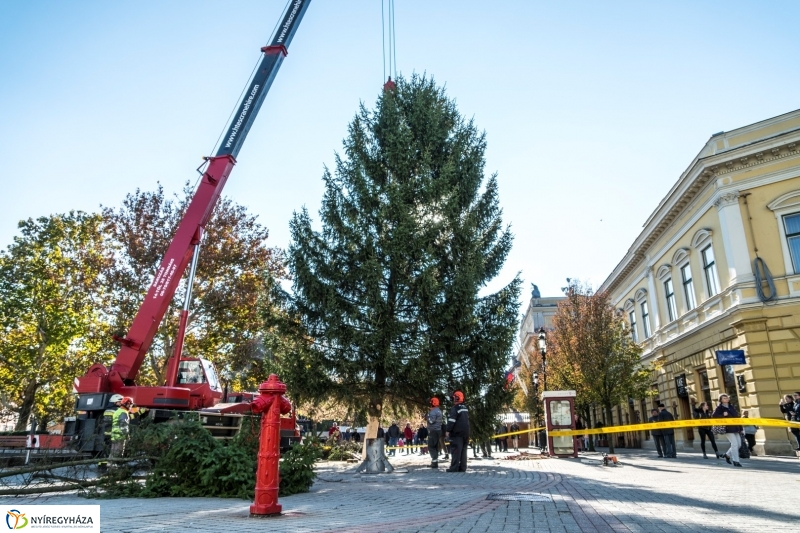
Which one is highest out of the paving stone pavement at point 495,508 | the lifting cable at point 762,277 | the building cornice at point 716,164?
the building cornice at point 716,164

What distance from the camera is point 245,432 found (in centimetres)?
899

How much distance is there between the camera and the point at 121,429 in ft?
31.9

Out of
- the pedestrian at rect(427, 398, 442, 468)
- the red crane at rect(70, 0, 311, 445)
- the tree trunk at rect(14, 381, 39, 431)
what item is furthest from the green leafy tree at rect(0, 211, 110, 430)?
the pedestrian at rect(427, 398, 442, 468)

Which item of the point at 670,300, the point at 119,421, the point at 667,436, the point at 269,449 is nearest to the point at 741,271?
the point at 667,436

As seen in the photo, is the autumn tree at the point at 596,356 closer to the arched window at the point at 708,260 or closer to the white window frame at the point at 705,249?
the white window frame at the point at 705,249

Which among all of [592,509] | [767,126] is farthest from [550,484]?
[767,126]

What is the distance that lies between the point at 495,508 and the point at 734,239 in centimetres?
Answer: 1820

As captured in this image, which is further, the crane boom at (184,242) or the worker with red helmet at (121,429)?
the crane boom at (184,242)

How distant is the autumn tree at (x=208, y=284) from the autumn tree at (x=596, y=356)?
14404mm

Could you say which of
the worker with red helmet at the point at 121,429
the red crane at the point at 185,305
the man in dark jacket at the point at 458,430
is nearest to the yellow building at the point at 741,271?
the man in dark jacket at the point at 458,430

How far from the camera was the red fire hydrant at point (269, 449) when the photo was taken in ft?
19.9

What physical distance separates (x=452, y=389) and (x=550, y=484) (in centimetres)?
484

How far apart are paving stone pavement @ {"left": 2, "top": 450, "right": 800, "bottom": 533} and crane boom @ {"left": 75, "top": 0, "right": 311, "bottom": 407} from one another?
6.37 meters

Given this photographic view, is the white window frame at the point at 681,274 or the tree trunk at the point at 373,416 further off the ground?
the white window frame at the point at 681,274
